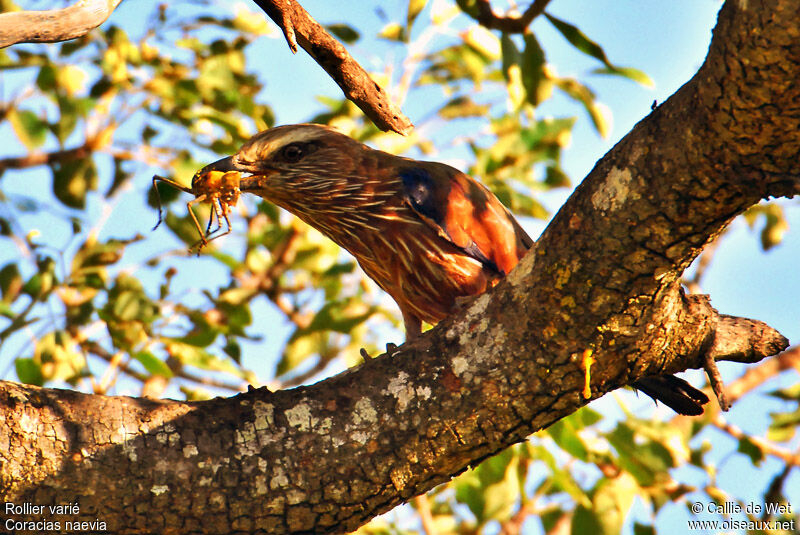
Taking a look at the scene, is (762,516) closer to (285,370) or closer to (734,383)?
(734,383)

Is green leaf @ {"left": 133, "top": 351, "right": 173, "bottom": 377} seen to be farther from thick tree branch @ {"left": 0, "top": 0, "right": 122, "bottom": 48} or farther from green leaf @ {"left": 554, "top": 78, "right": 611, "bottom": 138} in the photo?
green leaf @ {"left": 554, "top": 78, "right": 611, "bottom": 138}

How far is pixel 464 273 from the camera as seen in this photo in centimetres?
360

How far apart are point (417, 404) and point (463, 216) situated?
116 centimetres

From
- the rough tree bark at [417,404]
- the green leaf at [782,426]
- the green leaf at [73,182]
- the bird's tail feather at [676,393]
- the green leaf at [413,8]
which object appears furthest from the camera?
the green leaf at [73,182]

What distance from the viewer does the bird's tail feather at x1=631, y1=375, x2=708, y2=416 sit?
323 centimetres

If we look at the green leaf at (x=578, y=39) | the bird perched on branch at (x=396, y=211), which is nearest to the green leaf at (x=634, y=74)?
the green leaf at (x=578, y=39)

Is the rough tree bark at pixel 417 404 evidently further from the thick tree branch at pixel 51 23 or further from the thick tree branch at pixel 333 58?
the thick tree branch at pixel 51 23

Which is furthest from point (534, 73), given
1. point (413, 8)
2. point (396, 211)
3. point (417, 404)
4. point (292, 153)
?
point (417, 404)

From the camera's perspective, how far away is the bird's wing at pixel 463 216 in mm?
3645

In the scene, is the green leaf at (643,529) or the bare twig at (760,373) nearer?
Answer: the green leaf at (643,529)

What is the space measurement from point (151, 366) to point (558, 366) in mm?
2110

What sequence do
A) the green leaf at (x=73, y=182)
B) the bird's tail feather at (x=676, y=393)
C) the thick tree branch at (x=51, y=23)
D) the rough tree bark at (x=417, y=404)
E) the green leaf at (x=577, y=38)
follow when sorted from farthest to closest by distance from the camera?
→ the green leaf at (x=73, y=182)
the green leaf at (x=577, y=38)
the bird's tail feather at (x=676, y=393)
the rough tree bark at (x=417, y=404)
the thick tree branch at (x=51, y=23)

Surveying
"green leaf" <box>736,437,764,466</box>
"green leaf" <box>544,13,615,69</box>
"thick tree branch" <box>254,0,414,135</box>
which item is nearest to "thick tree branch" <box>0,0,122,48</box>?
"thick tree branch" <box>254,0,414,135</box>

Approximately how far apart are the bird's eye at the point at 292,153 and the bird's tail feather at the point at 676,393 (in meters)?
1.85
